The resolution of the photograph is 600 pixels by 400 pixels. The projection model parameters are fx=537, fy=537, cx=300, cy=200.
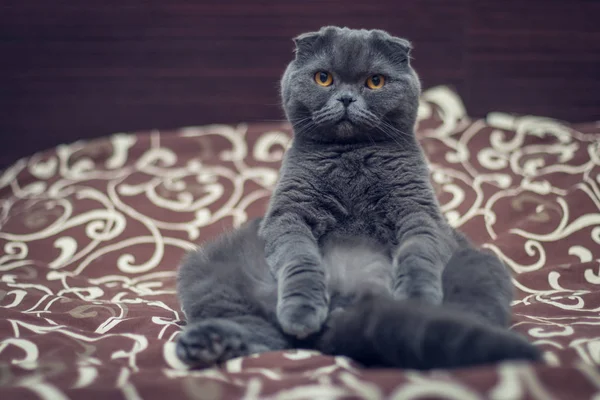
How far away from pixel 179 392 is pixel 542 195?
1355 millimetres

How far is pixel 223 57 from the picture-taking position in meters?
2.31

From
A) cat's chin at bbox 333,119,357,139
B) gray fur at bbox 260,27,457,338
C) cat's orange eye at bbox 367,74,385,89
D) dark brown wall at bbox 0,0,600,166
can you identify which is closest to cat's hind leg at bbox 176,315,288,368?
gray fur at bbox 260,27,457,338

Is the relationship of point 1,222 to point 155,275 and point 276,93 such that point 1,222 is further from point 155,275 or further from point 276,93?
point 276,93

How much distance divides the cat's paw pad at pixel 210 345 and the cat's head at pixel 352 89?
485 millimetres

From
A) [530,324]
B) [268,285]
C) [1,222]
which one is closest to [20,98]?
[1,222]

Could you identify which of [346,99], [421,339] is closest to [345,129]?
[346,99]

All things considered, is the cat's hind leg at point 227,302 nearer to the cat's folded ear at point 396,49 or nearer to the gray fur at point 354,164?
the gray fur at point 354,164

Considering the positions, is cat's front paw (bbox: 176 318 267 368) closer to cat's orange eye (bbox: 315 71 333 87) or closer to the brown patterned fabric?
the brown patterned fabric

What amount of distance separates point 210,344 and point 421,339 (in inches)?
13.4

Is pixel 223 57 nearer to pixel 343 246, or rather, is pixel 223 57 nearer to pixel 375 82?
pixel 375 82

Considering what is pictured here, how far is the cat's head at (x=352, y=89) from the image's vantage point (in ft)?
3.72

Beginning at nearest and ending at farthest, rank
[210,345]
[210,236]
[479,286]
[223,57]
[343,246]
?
[210,345] < [479,286] < [343,246] < [210,236] < [223,57]

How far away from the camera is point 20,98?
2324 millimetres

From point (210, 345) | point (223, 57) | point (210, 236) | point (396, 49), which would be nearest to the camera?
point (210, 345)
